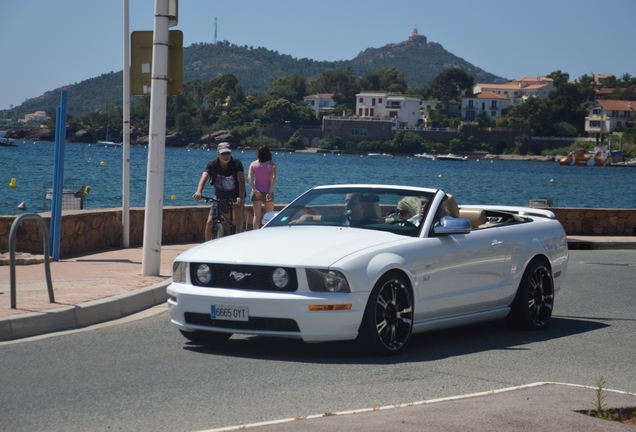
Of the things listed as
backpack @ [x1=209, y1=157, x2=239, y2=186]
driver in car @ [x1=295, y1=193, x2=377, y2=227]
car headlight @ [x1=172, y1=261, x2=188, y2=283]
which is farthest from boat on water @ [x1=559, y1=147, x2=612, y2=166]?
car headlight @ [x1=172, y1=261, x2=188, y2=283]

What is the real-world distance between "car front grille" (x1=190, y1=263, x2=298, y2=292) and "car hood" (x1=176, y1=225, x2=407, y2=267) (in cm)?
6

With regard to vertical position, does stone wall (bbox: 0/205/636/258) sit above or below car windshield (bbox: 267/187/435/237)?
below

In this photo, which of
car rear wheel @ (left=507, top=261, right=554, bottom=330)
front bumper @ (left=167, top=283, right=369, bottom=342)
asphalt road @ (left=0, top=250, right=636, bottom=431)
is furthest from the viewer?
car rear wheel @ (left=507, top=261, right=554, bottom=330)

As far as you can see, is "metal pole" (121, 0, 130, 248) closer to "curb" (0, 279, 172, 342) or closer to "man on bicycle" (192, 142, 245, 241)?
"man on bicycle" (192, 142, 245, 241)

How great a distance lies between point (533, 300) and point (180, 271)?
3.72 meters

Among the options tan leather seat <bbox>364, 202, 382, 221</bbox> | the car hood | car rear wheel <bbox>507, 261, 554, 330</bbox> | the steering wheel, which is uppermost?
tan leather seat <bbox>364, 202, 382, 221</bbox>

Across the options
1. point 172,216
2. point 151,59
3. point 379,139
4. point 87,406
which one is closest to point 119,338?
point 87,406

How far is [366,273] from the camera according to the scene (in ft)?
27.7

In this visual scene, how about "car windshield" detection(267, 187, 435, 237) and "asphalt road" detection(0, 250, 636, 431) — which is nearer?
"asphalt road" detection(0, 250, 636, 431)

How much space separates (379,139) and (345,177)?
94.1 m

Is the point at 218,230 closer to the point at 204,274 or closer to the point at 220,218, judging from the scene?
the point at 220,218

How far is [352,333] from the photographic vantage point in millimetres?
8438

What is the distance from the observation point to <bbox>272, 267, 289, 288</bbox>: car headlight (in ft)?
27.5

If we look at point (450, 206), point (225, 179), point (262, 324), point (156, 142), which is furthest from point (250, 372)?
point (225, 179)
